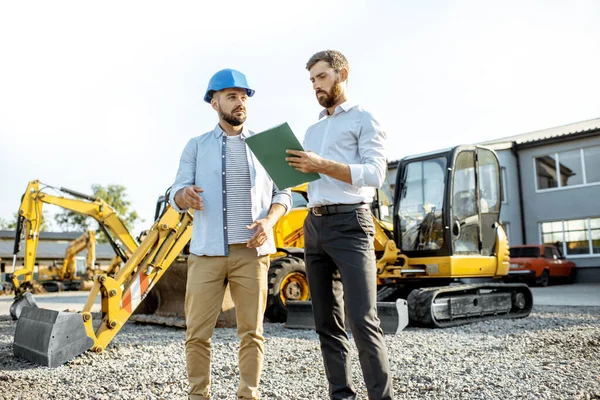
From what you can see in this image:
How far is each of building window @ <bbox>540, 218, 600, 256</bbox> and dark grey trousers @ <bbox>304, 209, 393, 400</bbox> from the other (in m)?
21.4

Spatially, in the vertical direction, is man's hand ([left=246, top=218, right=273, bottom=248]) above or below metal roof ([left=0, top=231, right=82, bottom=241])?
below

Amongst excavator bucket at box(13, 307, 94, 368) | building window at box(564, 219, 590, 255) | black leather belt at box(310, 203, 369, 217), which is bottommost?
excavator bucket at box(13, 307, 94, 368)

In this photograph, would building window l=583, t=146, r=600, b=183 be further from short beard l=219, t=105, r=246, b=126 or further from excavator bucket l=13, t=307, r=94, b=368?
short beard l=219, t=105, r=246, b=126

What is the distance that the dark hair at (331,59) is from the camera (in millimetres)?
3113

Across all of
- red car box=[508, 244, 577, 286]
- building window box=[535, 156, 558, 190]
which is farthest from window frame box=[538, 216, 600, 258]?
building window box=[535, 156, 558, 190]

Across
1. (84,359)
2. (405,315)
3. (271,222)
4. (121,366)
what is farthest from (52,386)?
(405,315)

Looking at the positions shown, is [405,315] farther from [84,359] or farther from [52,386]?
[52,386]

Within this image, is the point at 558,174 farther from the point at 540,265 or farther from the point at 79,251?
the point at 79,251

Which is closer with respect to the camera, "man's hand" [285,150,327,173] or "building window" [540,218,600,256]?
"man's hand" [285,150,327,173]

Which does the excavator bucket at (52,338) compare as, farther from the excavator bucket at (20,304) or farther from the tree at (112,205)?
the tree at (112,205)

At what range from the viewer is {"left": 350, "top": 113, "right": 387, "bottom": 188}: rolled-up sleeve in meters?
2.94

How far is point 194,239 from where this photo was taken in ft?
10.7

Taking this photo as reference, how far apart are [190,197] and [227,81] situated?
0.70m

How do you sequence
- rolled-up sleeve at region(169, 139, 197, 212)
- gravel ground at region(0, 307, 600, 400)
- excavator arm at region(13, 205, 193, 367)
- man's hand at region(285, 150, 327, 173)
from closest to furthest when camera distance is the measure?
man's hand at region(285, 150, 327, 173), rolled-up sleeve at region(169, 139, 197, 212), gravel ground at region(0, 307, 600, 400), excavator arm at region(13, 205, 193, 367)
